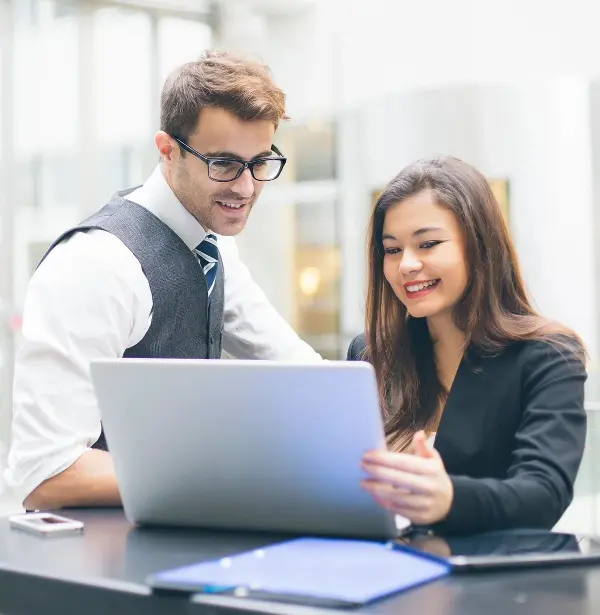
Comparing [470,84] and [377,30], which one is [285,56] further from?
[470,84]

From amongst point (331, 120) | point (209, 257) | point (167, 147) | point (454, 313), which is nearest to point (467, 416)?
point (454, 313)

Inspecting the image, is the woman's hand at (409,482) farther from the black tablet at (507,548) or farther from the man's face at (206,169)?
the man's face at (206,169)

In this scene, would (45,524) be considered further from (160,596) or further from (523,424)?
(523,424)

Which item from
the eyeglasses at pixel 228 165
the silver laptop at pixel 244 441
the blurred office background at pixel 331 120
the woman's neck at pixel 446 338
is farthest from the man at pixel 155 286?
the blurred office background at pixel 331 120

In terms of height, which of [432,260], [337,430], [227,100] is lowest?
[337,430]

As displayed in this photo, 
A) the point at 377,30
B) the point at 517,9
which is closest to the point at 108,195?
the point at 377,30

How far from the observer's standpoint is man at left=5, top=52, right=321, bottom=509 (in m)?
1.89

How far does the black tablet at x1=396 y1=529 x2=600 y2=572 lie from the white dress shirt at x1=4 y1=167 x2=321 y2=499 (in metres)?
0.77

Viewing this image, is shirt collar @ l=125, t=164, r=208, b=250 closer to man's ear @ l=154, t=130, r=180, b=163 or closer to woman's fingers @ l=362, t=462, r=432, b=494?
man's ear @ l=154, t=130, r=180, b=163

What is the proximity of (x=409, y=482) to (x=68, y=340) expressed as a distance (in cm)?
88

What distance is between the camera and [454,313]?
1.97 meters

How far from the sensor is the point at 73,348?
1940mm

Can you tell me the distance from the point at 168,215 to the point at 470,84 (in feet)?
10.8

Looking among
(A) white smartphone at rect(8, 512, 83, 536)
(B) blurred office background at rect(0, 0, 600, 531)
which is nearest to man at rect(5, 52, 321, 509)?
(A) white smartphone at rect(8, 512, 83, 536)
